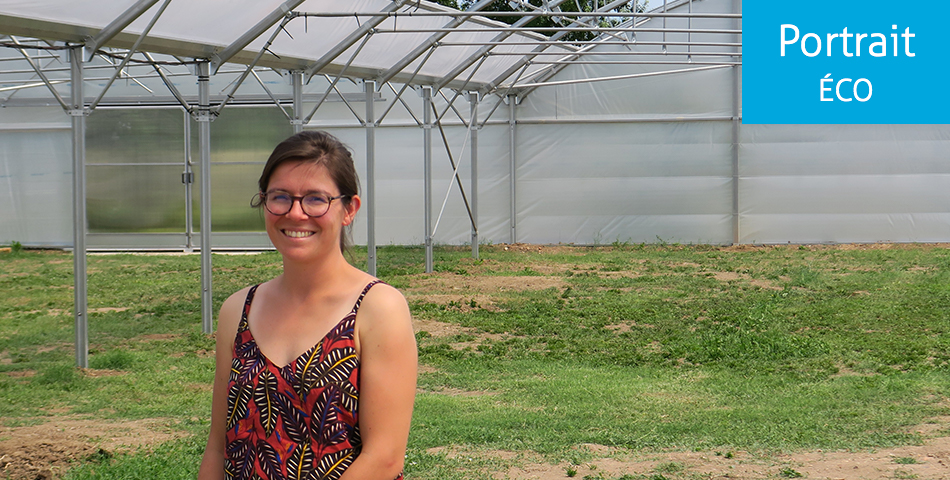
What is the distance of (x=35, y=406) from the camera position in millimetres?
6707

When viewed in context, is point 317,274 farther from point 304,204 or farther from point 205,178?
point 205,178

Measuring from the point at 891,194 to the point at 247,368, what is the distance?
61.7 ft

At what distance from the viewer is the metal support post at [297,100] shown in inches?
416

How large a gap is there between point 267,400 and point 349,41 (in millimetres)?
9204

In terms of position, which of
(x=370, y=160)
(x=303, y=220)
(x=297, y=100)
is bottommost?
(x=303, y=220)

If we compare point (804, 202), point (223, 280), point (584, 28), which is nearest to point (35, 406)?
point (584, 28)

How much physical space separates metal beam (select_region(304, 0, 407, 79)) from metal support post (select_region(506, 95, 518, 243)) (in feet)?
28.1

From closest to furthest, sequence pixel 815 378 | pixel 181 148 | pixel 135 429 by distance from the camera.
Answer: pixel 135 429 → pixel 815 378 → pixel 181 148

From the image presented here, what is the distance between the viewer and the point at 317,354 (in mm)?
1759

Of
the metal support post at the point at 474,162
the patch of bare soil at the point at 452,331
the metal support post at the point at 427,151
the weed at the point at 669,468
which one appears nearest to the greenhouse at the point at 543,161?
the metal support post at the point at 474,162

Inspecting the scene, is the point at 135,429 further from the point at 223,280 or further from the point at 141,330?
the point at 223,280

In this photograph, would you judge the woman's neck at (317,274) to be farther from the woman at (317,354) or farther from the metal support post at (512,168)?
the metal support post at (512,168)

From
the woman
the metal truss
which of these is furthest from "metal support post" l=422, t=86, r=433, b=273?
the woman

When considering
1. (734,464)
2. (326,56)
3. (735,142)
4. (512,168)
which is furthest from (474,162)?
(734,464)
